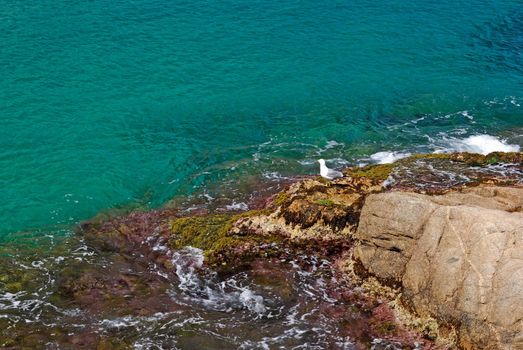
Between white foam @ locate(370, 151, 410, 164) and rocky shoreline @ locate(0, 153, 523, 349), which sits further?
white foam @ locate(370, 151, 410, 164)

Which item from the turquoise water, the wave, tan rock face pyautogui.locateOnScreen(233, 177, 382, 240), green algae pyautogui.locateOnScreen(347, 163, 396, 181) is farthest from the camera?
the wave

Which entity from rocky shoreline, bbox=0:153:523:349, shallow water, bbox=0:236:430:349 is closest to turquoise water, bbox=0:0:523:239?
rocky shoreline, bbox=0:153:523:349

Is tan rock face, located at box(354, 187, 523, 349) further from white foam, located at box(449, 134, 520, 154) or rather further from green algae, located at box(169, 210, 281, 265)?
white foam, located at box(449, 134, 520, 154)

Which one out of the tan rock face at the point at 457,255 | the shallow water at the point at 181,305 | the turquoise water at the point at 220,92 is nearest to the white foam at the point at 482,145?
the turquoise water at the point at 220,92

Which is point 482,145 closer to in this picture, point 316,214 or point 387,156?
point 387,156

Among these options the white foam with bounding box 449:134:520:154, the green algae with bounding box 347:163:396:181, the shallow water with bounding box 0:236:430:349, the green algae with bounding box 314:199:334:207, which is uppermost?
the green algae with bounding box 314:199:334:207

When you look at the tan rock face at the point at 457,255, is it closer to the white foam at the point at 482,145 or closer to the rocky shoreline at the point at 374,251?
the rocky shoreline at the point at 374,251

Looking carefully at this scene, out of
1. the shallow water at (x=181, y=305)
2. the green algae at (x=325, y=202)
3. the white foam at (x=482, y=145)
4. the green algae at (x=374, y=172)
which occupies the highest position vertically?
the green algae at (x=325, y=202)
